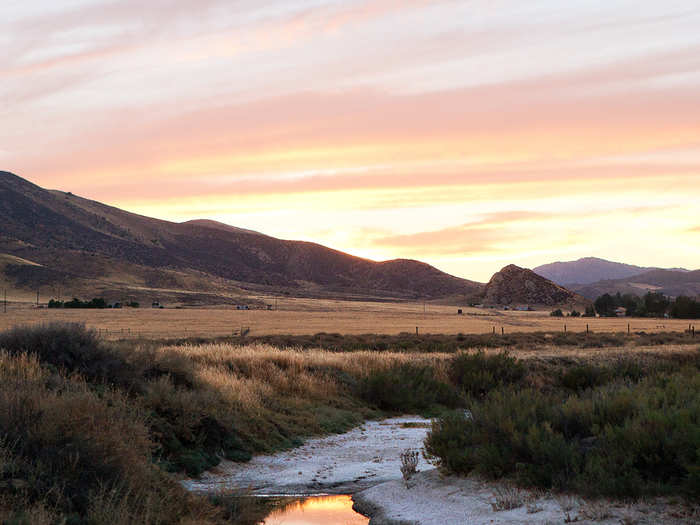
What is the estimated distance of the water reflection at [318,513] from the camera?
40.3 feet

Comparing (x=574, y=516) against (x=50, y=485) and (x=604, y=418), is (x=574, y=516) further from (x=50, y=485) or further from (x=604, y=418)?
(x=50, y=485)

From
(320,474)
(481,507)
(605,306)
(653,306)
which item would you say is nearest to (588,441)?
(481,507)

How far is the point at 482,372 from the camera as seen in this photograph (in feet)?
93.4

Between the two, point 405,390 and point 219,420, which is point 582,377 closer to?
point 405,390

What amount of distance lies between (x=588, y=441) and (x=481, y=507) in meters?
1.96

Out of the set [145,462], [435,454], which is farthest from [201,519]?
[435,454]

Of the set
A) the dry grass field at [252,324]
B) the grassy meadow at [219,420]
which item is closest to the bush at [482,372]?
the grassy meadow at [219,420]

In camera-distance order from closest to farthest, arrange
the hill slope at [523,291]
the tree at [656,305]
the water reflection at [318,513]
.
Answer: the water reflection at [318,513] < the tree at [656,305] < the hill slope at [523,291]

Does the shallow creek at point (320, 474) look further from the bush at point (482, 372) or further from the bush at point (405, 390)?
the bush at point (482, 372)

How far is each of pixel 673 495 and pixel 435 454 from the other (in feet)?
14.7

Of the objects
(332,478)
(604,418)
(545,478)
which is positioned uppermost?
(604,418)

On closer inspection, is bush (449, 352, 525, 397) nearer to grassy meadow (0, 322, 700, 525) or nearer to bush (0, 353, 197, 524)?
grassy meadow (0, 322, 700, 525)

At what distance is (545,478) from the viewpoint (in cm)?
1115

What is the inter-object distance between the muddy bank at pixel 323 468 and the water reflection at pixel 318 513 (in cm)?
55
